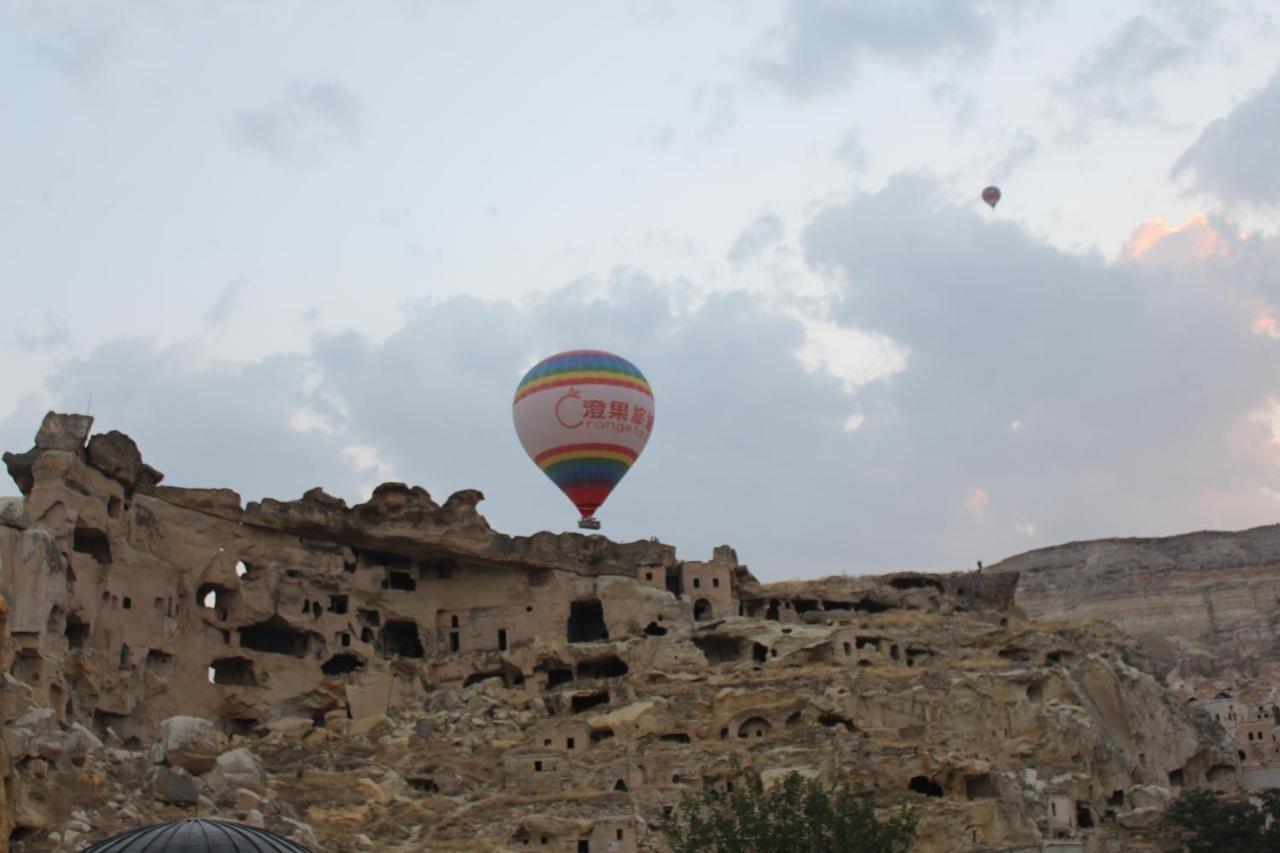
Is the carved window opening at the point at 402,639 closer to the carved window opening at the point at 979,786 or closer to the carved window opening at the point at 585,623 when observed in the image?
the carved window opening at the point at 585,623

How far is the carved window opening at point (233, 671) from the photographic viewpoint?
4769 cm

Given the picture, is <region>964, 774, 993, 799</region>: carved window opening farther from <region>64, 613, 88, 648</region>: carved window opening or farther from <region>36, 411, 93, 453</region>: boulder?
<region>36, 411, 93, 453</region>: boulder

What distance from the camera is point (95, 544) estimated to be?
44.9 metres

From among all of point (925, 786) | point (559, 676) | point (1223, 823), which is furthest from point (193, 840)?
point (559, 676)

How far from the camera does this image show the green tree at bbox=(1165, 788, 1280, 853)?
124ft

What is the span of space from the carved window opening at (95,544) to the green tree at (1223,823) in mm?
29156

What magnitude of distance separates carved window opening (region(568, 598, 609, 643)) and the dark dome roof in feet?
99.2

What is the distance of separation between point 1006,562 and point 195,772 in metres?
71.1

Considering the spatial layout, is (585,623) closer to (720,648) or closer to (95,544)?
(720,648)

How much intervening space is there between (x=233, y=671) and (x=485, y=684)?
7698 mm

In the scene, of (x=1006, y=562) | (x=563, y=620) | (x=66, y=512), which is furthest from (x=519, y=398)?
(x=1006, y=562)

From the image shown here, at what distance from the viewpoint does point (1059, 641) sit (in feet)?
159

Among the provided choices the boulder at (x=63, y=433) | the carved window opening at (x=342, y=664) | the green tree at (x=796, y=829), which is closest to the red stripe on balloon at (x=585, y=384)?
the carved window opening at (x=342, y=664)

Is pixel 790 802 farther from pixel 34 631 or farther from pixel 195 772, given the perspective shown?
pixel 34 631
